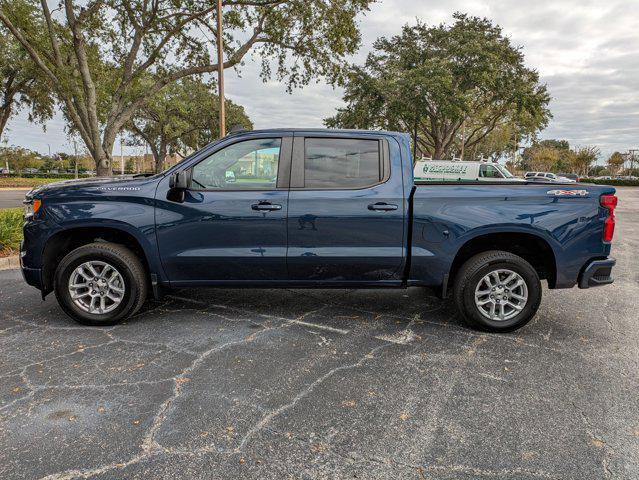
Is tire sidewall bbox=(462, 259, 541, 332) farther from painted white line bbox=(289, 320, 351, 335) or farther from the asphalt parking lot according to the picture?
painted white line bbox=(289, 320, 351, 335)

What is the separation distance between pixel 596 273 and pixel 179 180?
3.99 metres

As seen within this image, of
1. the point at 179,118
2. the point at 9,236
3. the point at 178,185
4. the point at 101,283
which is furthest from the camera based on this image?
the point at 179,118

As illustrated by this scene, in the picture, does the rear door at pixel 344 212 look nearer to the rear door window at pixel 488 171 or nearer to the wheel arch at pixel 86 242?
the wheel arch at pixel 86 242

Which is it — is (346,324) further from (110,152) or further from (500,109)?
(500,109)

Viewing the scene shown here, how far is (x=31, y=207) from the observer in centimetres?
443

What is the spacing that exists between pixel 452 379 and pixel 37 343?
11.5 ft

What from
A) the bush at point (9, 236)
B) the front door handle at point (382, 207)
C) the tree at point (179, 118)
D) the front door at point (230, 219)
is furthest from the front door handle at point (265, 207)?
the tree at point (179, 118)

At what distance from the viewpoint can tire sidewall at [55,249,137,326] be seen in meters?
4.33

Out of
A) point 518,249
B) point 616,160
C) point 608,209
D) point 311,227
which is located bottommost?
point 518,249

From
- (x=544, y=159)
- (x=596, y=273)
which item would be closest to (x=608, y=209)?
(x=596, y=273)

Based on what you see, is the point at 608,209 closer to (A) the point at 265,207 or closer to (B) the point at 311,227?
(B) the point at 311,227

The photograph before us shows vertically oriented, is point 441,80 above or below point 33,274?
above

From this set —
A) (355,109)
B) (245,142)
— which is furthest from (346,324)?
(355,109)

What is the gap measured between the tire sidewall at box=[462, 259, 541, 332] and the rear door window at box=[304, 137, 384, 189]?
1315 mm
